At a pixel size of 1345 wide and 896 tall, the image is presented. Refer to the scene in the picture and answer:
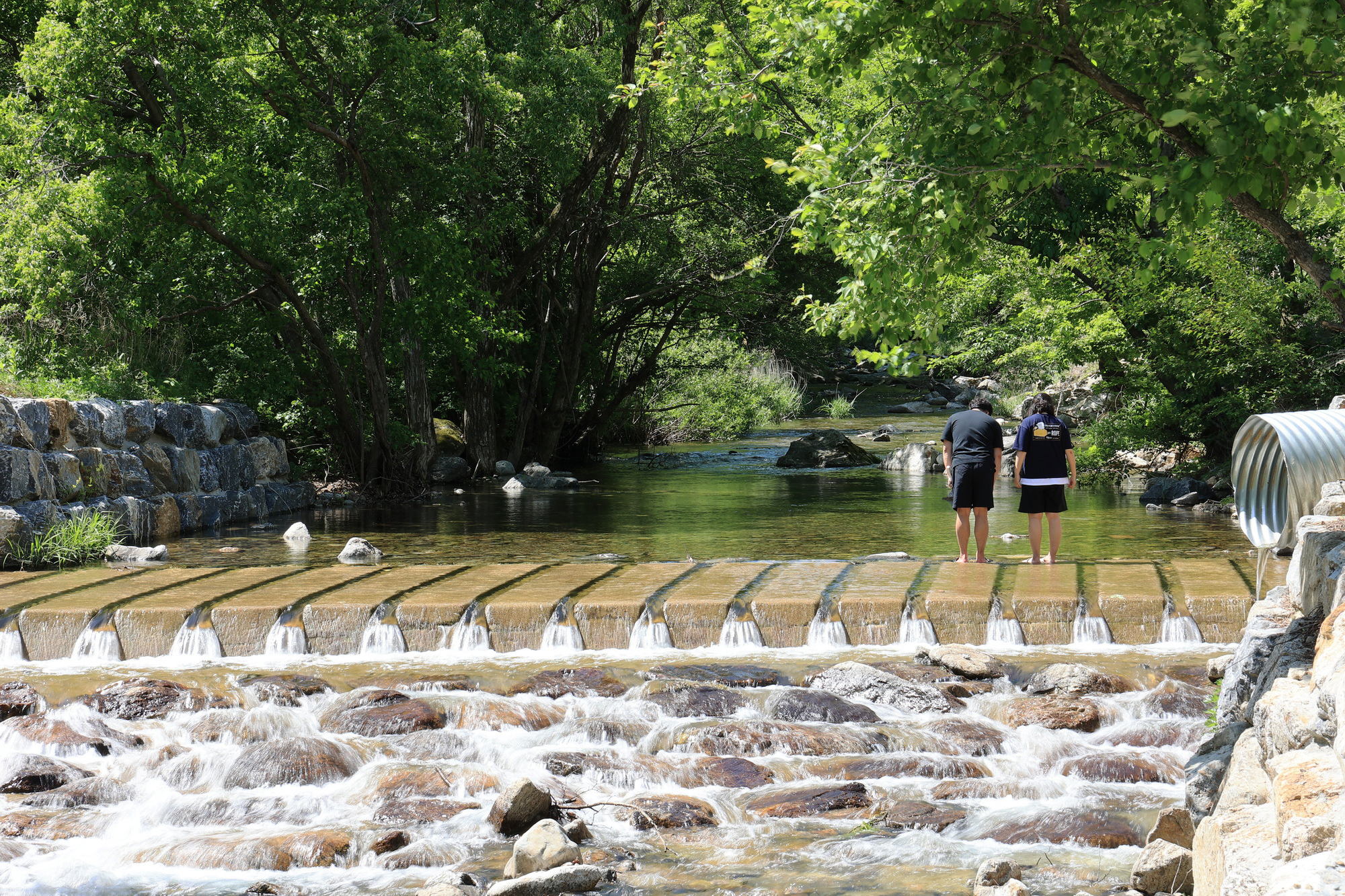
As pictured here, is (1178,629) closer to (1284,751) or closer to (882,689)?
(882,689)

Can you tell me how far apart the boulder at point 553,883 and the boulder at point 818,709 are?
2.58 metres

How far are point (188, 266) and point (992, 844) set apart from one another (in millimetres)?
15107

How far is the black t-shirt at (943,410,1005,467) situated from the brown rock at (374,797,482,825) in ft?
20.4

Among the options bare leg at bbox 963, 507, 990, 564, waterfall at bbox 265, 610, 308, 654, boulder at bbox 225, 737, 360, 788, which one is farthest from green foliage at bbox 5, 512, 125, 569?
bare leg at bbox 963, 507, 990, 564

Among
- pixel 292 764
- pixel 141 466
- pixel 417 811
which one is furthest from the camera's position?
pixel 141 466

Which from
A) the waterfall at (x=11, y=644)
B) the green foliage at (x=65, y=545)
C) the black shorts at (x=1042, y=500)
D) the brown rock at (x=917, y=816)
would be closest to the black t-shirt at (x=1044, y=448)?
the black shorts at (x=1042, y=500)

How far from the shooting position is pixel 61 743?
709 cm

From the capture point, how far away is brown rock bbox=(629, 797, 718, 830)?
596 cm

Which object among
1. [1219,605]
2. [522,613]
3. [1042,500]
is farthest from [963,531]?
[522,613]

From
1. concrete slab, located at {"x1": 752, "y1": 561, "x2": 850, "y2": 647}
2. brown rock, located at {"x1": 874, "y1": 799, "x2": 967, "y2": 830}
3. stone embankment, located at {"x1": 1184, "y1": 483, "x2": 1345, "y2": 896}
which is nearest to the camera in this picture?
stone embankment, located at {"x1": 1184, "y1": 483, "x2": 1345, "y2": 896}

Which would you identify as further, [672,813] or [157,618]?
[157,618]

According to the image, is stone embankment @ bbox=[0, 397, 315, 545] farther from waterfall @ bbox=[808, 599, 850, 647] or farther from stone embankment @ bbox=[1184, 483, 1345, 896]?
stone embankment @ bbox=[1184, 483, 1345, 896]

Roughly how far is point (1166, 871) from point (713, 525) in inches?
442

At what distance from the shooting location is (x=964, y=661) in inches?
321
